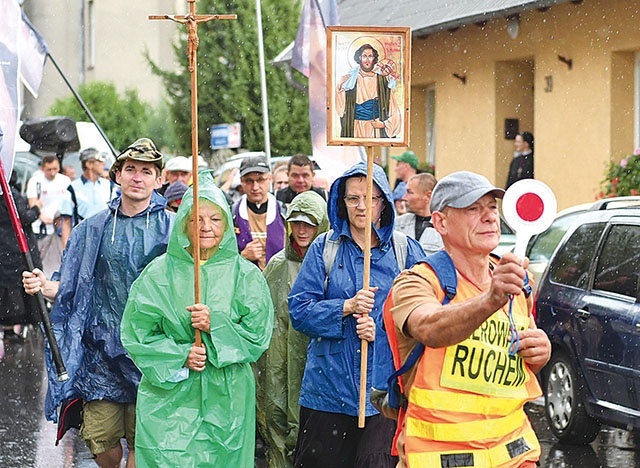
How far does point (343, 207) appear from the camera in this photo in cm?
691

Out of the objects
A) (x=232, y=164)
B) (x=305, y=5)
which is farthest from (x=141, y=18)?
(x=305, y=5)

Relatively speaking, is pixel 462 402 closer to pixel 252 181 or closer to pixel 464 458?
pixel 464 458

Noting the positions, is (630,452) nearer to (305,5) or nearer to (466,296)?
(466,296)

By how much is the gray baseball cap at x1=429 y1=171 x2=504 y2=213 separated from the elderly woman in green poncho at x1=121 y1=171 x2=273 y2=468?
1.77 m

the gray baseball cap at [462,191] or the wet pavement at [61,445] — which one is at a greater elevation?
the gray baseball cap at [462,191]

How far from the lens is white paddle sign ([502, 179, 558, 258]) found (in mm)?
4715

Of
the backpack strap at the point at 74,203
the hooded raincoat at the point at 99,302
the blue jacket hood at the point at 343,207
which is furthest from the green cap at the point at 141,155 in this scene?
the backpack strap at the point at 74,203

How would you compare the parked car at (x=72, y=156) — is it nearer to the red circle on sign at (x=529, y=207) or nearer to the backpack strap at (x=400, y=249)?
the backpack strap at (x=400, y=249)

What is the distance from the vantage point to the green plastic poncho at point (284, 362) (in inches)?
313

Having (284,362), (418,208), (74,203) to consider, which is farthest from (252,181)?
(74,203)

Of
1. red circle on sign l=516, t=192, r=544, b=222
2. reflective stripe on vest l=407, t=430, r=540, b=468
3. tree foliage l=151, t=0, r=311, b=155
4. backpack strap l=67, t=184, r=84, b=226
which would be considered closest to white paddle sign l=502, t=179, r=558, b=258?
red circle on sign l=516, t=192, r=544, b=222

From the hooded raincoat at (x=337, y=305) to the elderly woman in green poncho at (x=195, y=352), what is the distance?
230mm

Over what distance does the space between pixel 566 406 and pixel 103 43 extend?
45084 millimetres

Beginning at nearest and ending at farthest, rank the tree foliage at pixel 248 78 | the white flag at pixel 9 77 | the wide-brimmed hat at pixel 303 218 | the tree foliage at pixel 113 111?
the wide-brimmed hat at pixel 303 218, the white flag at pixel 9 77, the tree foliage at pixel 248 78, the tree foliage at pixel 113 111
